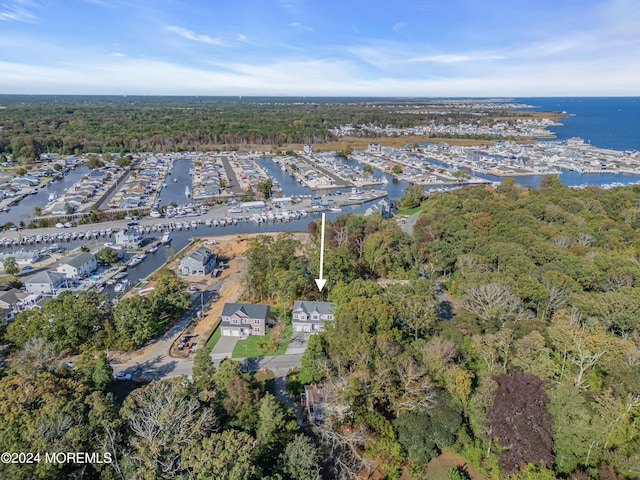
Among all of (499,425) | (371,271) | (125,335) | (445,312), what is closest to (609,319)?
(445,312)

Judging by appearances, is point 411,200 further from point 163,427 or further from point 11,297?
point 163,427

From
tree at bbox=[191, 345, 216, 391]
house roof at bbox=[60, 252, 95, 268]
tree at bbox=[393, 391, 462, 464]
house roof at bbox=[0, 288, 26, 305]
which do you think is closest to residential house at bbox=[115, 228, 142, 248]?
house roof at bbox=[60, 252, 95, 268]

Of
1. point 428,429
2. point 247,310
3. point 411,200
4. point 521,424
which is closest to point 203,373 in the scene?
point 247,310

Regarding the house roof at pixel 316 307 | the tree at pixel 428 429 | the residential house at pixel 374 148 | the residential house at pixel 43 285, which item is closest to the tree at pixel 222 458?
the tree at pixel 428 429

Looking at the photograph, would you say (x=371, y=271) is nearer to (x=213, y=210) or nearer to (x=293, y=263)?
(x=293, y=263)

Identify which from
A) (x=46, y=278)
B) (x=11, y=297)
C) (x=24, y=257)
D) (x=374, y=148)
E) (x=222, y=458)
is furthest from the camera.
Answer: (x=374, y=148)

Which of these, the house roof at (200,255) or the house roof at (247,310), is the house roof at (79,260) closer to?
the house roof at (200,255)
